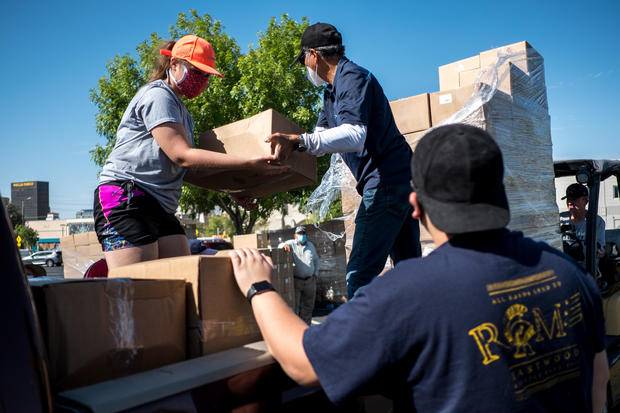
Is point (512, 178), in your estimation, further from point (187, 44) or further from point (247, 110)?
point (247, 110)

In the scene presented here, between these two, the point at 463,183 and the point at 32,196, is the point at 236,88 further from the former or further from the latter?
the point at 32,196

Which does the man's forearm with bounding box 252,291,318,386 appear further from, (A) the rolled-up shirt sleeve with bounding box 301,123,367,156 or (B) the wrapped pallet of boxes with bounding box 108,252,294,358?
(A) the rolled-up shirt sleeve with bounding box 301,123,367,156

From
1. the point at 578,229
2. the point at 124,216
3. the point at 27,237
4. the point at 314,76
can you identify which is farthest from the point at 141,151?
the point at 27,237

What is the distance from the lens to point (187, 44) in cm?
244

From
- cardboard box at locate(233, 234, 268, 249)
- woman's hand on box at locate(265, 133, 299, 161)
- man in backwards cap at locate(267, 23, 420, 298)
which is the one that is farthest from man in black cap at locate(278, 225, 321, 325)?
woman's hand on box at locate(265, 133, 299, 161)

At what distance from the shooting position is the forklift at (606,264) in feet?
12.0

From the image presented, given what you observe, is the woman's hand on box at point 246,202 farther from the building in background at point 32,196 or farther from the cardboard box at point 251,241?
the building in background at point 32,196

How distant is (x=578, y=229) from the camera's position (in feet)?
15.5

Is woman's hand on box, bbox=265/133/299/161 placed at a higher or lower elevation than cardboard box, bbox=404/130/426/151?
lower

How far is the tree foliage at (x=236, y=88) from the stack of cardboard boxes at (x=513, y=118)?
10855 mm

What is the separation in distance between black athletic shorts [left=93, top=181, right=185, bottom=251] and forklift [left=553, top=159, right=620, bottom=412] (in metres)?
3.33

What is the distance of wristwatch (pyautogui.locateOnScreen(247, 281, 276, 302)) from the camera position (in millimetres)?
1492

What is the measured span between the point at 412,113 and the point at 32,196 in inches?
5482

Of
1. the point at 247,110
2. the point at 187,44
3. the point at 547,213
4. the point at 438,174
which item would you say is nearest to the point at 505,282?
the point at 438,174
